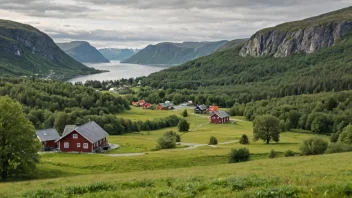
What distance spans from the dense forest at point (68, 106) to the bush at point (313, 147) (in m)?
60.2

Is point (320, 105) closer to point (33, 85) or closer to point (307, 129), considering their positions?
point (307, 129)

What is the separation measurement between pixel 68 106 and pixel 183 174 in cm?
11766

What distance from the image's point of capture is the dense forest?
10800cm

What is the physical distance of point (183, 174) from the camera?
27.9 metres

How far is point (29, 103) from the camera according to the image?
433 ft

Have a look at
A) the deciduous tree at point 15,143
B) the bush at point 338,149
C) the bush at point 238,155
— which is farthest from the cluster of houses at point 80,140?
the bush at point 338,149

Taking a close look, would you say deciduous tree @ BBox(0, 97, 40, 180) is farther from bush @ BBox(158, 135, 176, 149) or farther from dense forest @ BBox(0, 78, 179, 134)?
dense forest @ BBox(0, 78, 179, 134)

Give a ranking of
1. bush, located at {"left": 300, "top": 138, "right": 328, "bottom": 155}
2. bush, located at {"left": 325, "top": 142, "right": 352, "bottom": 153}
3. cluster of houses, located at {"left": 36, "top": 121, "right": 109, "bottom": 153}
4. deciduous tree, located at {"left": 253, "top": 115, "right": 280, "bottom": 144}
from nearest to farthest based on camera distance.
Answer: bush, located at {"left": 325, "top": 142, "right": 352, "bottom": 153}
bush, located at {"left": 300, "top": 138, "right": 328, "bottom": 155}
cluster of houses, located at {"left": 36, "top": 121, "right": 109, "bottom": 153}
deciduous tree, located at {"left": 253, "top": 115, "right": 280, "bottom": 144}

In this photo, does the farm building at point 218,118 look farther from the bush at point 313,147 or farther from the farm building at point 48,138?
the bush at point 313,147

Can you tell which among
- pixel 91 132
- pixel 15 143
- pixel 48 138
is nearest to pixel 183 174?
pixel 15 143

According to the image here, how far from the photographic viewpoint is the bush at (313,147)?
177 ft

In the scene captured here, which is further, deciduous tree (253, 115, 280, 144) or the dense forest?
the dense forest

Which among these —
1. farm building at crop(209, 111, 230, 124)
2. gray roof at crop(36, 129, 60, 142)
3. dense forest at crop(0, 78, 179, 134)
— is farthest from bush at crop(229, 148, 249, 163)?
farm building at crop(209, 111, 230, 124)

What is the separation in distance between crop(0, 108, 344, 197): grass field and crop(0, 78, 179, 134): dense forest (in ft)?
46.2
